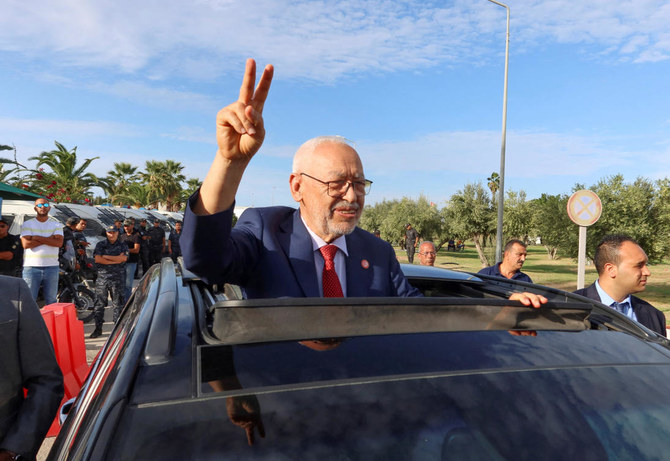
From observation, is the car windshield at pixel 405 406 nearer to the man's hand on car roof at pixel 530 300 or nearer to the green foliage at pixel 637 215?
the man's hand on car roof at pixel 530 300

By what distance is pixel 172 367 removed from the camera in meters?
1.06

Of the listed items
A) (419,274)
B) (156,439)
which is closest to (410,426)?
(156,439)

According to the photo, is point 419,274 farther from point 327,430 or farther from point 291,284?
point 327,430

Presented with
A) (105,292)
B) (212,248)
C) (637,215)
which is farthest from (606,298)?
(637,215)

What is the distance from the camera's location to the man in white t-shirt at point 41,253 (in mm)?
7133

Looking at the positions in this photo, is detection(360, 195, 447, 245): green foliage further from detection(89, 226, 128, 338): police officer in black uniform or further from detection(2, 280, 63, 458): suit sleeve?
detection(2, 280, 63, 458): suit sleeve

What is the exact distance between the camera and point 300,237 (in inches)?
84.2

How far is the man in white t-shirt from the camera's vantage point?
7.13 meters

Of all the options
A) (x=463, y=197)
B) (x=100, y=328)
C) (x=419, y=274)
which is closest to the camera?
(x=419, y=274)

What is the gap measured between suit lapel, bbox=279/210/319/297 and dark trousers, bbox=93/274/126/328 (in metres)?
6.02

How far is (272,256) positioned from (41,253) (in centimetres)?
662

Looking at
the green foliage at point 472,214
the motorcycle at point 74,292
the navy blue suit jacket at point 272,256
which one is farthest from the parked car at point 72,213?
the green foliage at point 472,214

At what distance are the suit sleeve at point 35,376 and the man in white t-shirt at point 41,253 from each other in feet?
20.1

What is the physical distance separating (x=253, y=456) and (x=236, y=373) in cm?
20
